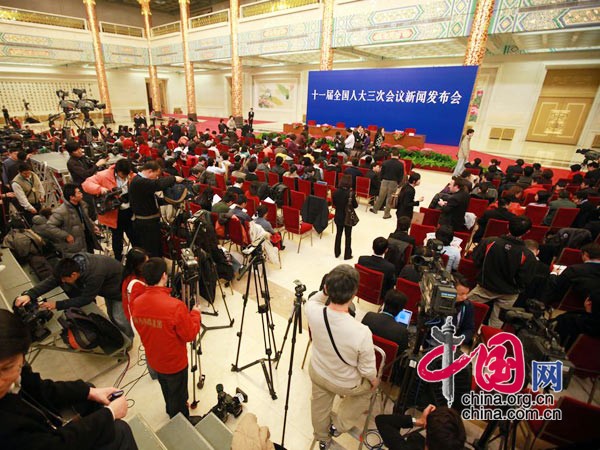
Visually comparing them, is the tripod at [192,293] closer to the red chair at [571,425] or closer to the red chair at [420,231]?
the red chair at [571,425]

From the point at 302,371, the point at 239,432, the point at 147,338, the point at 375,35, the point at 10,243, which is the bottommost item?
the point at 302,371

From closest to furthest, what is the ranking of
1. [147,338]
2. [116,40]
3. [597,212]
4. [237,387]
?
[147,338] < [237,387] < [597,212] < [116,40]

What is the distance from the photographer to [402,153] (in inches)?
420

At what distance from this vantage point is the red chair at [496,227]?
159 inches

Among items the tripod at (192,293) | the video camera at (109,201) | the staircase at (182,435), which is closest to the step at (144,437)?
the staircase at (182,435)

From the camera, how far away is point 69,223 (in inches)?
135

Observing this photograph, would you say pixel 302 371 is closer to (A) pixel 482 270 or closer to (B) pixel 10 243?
(A) pixel 482 270

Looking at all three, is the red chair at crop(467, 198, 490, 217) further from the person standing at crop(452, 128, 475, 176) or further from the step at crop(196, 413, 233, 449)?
the step at crop(196, 413, 233, 449)

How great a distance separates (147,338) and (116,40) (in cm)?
2237

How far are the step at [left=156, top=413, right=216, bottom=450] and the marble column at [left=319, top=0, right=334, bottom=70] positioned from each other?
13.4 meters

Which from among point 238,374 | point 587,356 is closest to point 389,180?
point 587,356

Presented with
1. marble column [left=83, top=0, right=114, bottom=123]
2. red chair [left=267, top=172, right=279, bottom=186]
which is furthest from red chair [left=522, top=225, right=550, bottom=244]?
marble column [left=83, top=0, right=114, bottom=123]

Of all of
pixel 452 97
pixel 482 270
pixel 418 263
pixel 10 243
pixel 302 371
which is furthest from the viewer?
pixel 452 97

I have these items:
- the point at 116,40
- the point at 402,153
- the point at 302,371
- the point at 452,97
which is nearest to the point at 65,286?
the point at 302,371
